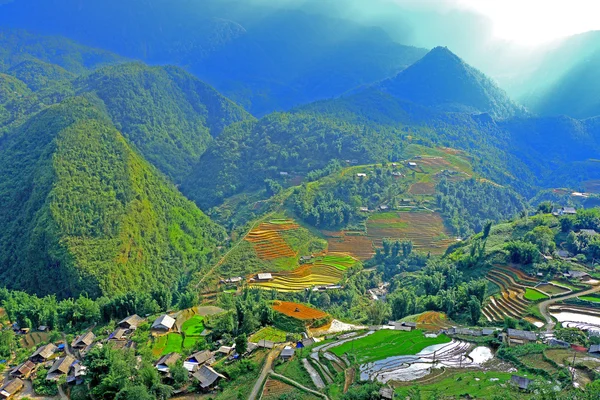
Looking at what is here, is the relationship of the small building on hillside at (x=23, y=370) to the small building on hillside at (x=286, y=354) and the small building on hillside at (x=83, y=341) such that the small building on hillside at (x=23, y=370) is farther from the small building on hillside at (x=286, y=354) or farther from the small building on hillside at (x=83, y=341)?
the small building on hillside at (x=286, y=354)

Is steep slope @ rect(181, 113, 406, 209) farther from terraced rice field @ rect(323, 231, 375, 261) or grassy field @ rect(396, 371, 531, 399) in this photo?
grassy field @ rect(396, 371, 531, 399)

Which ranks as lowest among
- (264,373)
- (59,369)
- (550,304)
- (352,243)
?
(59,369)

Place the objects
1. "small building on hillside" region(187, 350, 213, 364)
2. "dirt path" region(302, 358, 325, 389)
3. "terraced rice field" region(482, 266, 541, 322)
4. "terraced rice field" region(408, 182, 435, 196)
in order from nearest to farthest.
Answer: "dirt path" region(302, 358, 325, 389) → "small building on hillside" region(187, 350, 213, 364) → "terraced rice field" region(482, 266, 541, 322) → "terraced rice field" region(408, 182, 435, 196)

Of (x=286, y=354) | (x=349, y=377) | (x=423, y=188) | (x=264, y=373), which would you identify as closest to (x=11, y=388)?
(x=264, y=373)

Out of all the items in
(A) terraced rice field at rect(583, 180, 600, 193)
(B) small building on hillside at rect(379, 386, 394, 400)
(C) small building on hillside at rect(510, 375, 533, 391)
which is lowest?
(B) small building on hillside at rect(379, 386, 394, 400)

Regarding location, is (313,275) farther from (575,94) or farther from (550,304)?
(575,94)

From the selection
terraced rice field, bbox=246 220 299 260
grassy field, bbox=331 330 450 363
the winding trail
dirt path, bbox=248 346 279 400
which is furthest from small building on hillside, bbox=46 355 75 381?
terraced rice field, bbox=246 220 299 260
